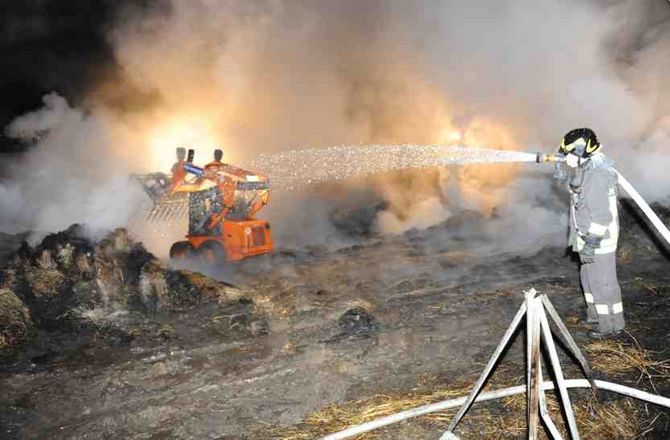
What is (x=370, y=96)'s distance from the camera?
1873 cm

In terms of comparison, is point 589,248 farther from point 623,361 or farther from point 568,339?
point 568,339

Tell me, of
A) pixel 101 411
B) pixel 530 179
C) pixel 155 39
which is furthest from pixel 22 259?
pixel 530 179

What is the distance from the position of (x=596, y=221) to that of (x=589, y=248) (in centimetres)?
30

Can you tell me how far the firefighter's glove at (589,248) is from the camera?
4961 millimetres

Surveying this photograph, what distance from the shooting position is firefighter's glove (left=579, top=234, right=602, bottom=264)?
4961 mm

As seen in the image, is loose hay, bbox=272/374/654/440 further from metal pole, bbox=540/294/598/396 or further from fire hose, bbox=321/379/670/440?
metal pole, bbox=540/294/598/396

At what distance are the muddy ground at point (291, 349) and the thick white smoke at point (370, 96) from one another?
277 centimetres

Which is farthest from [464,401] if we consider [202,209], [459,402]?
[202,209]

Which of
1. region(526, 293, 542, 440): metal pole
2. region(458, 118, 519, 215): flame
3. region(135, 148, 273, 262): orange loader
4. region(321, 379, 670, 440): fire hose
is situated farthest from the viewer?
region(458, 118, 519, 215): flame

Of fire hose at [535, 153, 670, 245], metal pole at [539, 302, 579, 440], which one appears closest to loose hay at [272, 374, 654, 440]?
metal pole at [539, 302, 579, 440]

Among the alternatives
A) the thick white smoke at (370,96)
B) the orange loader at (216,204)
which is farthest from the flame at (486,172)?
the orange loader at (216,204)

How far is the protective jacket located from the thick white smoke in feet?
15.3

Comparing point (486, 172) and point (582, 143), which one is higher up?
point (486, 172)

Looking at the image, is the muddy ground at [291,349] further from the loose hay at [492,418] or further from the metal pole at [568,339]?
the metal pole at [568,339]
